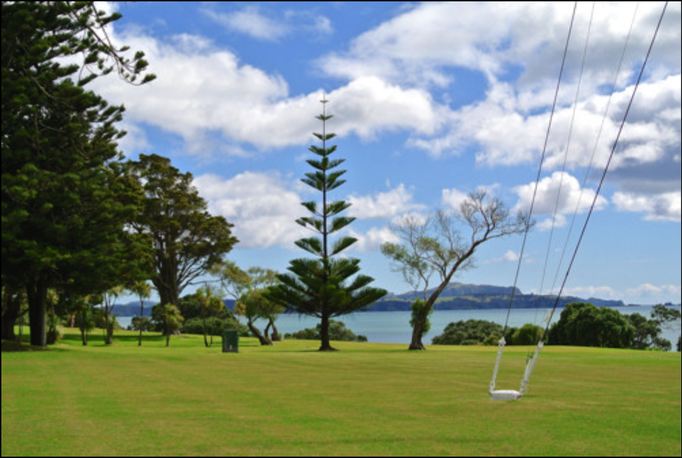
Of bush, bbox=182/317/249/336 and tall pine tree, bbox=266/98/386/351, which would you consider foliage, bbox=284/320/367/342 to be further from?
tall pine tree, bbox=266/98/386/351

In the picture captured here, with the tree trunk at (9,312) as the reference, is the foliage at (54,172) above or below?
above

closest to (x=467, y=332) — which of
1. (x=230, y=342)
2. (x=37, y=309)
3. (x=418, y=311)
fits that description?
(x=418, y=311)

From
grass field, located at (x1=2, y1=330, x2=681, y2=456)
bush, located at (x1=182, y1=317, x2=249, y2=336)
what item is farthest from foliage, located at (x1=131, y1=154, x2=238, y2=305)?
grass field, located at (x1=2, y1=330, x2=681, y2=456)

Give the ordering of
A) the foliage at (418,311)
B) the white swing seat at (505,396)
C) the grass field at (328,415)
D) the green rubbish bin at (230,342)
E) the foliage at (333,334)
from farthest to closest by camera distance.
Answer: the foliage at (333,334) → the foliage at (418,311) → the green rubbish bin at (230,342) → the white swing seat at (505,396) → the grass field at (328,415)

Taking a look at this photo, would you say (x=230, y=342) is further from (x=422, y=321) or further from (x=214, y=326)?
(x=214, y=326)

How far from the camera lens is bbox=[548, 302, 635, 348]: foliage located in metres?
35.1

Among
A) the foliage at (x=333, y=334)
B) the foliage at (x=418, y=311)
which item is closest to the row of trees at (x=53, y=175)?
the foliage at (x=418, y=311)

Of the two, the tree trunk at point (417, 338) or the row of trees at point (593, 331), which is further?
the row of trees at point (593, 331)

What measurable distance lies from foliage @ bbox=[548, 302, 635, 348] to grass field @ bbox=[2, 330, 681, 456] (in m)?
25.7

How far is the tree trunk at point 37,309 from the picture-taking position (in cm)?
1961

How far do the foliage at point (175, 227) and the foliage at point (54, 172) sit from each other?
1621 centimetres

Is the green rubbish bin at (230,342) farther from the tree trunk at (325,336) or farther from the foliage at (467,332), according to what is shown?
the foliage at (467,332)

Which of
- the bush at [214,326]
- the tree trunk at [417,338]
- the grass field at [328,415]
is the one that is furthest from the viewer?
the bush at [214,326]

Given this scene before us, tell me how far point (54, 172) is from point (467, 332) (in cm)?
3337
